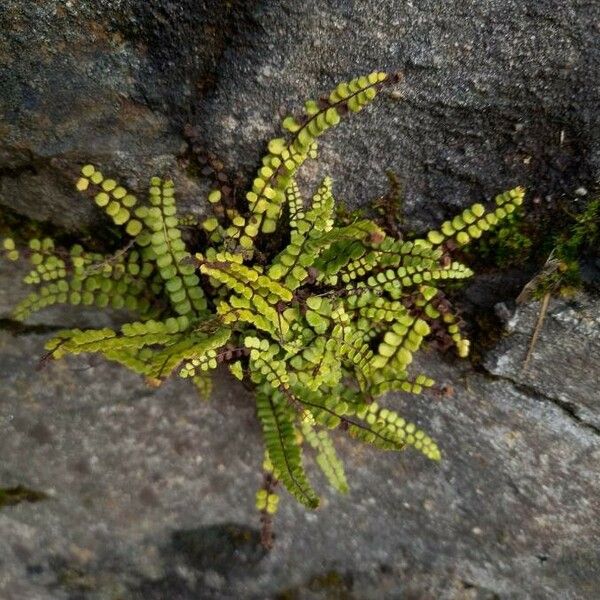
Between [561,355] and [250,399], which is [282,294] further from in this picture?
[561,355]

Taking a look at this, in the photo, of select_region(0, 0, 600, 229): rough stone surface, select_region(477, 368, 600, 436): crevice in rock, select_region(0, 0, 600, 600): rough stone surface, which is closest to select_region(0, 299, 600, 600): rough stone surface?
select_region(0, 0, 600, 600): rough stone surface

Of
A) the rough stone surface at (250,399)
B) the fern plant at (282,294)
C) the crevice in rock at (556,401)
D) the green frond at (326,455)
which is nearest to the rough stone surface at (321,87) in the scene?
the rough stone surface at (250,399)

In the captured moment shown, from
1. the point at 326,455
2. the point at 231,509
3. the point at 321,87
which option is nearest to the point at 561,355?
the point at 326,455

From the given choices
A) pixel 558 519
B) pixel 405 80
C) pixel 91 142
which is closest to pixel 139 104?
pixel 91 142

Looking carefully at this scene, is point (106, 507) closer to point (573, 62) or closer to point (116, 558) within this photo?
point (116, 558)

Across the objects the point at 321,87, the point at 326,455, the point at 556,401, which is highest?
the point at 321,87

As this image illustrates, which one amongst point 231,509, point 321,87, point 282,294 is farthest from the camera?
point 231,509
